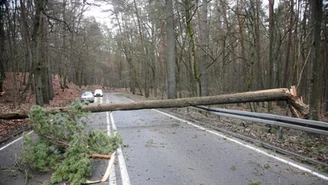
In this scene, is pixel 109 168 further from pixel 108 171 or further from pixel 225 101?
pixel 225 101

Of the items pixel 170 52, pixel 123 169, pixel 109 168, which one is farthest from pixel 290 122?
pixel 170 52

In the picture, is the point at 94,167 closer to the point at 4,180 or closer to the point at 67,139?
the point at 67,139

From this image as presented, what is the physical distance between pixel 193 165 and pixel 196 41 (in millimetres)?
22067


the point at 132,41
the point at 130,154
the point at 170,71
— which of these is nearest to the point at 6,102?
the point at 170,71

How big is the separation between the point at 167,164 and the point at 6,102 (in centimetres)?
1897

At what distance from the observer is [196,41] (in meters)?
26.2

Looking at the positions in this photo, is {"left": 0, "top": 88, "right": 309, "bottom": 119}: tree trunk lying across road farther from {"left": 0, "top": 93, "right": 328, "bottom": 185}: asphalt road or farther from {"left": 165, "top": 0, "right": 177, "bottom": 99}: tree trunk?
{"left": 165, "top": 0, "right": 177, "bottom": 99}: tree trunk

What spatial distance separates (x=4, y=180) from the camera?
5102 millimetres

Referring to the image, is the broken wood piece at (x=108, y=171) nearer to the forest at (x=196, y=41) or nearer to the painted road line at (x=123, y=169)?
the painted road line at (x=123, y=169)

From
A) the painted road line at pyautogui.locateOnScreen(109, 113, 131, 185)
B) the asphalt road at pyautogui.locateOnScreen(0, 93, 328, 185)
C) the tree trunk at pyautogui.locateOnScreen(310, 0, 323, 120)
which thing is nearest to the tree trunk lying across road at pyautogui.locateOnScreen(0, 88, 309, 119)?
the tree trunk at pyautogui.locateOnScreen(310, 0, 323, 120)

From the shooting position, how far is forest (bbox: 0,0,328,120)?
1501cm

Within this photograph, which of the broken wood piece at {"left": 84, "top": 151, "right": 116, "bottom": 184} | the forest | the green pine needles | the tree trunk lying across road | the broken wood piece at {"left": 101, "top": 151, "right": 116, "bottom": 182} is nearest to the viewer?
the broken wood piece at {"left": 84, "top": 151, "right": 116, "bottom": 184}

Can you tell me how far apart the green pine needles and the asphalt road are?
0.32 meters

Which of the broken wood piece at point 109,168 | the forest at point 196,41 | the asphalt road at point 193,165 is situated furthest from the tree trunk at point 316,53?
the broken wood piece at point 109,168
